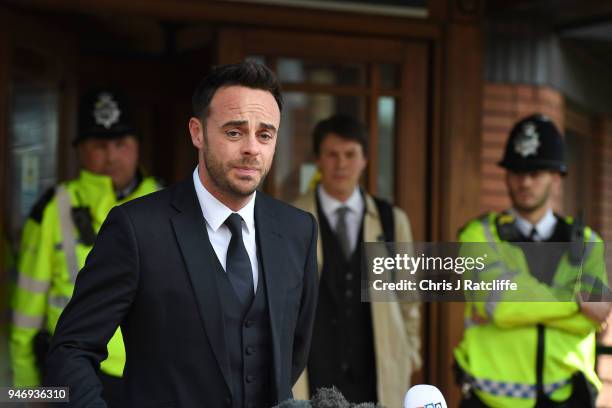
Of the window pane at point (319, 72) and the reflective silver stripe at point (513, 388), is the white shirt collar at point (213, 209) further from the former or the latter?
the window pane at point (319, 72)

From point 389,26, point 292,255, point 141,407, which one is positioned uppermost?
point 389,26

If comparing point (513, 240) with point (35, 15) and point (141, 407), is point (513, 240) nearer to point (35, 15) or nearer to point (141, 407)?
point (141, 407)

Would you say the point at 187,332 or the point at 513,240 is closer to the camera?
the point at 187,332

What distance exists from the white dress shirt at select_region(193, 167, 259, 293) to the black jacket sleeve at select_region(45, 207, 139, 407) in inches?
8.1

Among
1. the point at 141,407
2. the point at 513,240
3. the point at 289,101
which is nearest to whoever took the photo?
the point at 141,407

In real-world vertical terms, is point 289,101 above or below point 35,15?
below

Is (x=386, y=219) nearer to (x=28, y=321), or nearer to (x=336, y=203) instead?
(x=336, y=203)

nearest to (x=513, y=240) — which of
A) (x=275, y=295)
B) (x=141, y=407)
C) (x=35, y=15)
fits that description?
(x=275, y=295)

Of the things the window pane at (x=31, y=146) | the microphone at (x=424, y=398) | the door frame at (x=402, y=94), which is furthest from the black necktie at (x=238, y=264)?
the window pane at (x=31, y=146)

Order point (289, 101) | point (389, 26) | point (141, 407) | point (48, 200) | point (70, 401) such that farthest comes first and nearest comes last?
1. point (289, 101)
2. point (389, 26)
3. point (48, 200)
4. point (141, 407)
5. point (70, 401)

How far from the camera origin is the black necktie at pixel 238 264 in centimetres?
245

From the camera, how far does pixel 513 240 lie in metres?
4.04

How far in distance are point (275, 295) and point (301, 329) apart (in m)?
0.34

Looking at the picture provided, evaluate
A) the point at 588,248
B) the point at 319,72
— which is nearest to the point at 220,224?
the point at 588,248
